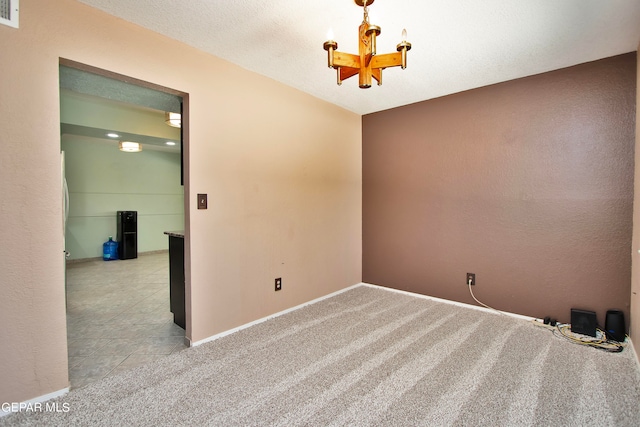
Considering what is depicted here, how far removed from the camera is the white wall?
571 cm

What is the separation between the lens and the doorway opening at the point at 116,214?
2.22 meters

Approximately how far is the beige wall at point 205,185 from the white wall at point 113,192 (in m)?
4.94

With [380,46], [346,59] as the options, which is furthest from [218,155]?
[380,46]

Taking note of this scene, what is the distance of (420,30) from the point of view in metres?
2.03

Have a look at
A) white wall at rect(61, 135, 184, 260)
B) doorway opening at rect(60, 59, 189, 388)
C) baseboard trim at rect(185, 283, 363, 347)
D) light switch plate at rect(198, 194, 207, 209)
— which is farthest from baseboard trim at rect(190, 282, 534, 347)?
white wall at rect(61, 135, 184, 260)

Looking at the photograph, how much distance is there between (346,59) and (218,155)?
136 cm

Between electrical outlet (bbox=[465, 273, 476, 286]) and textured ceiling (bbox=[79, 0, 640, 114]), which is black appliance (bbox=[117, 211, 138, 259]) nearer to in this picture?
textured ceiling (bbox=[79, 0, 640, 114])

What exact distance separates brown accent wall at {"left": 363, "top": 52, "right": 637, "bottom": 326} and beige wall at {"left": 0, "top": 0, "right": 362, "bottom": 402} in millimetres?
643

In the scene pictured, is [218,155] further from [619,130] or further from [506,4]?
[619,130]

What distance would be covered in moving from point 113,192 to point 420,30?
21.6ft

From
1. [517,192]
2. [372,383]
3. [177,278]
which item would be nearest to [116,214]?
[177,278]

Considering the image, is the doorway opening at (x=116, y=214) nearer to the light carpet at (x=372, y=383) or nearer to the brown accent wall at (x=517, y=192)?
the light carpet at (x=372, y=383)

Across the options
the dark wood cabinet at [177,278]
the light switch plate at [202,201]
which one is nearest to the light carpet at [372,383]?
the dark wood cabinet at [177,278]

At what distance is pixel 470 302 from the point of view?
3131 millimetres
